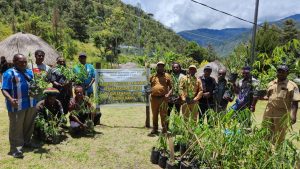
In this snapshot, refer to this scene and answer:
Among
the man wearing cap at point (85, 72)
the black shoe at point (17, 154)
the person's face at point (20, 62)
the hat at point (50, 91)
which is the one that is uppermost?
the person's face at point (20, 62)

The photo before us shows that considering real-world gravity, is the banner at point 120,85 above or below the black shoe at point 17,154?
Result: above

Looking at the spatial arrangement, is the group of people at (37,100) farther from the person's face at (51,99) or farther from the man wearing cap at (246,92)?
the man wearing cap at (246,92)

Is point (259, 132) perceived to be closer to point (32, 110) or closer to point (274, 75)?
point (274, 75)

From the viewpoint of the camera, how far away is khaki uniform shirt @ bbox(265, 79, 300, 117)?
4.79 metres


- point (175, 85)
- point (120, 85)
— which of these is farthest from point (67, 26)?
point (175, 85)

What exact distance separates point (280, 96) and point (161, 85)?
247 centimetres

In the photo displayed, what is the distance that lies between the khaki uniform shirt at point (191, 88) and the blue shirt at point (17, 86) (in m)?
2.90

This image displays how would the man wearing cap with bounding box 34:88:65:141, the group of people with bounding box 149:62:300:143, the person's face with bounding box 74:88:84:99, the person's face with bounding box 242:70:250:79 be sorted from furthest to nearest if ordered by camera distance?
the person's face with bounding box 74:88:84:99 < the man wearing cap with bounding box 34:88:65:141 < the person's face with bounding box 242:70:250:79 < the group of people with bounding box 149:62:300:143

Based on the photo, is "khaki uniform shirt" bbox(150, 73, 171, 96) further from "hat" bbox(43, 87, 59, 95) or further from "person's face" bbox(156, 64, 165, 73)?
"hat" bbox(43, 87, 59, 95)

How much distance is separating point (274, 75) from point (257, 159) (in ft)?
5.04

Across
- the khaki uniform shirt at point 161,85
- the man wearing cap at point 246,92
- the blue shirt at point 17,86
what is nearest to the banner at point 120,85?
the khaki uniform shirt at point 161,85

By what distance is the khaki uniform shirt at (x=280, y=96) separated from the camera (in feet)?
15.7

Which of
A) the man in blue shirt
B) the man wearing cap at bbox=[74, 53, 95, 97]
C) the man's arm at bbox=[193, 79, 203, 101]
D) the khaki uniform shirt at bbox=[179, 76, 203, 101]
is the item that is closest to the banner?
the man wearing cap at bbox=[74, 53, 95, 97]

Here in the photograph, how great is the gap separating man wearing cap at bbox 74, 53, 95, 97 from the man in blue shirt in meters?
1.55
